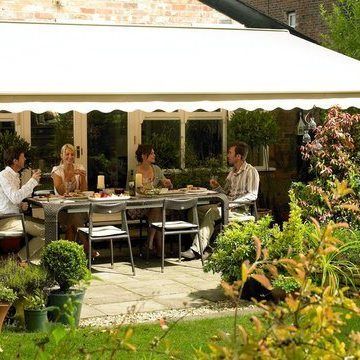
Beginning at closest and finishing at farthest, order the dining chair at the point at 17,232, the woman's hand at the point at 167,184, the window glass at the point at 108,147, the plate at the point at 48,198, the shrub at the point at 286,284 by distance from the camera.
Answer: the shrub at the point at 286,284
the dining chair at the point at 17,232
the plate at the point at 48,198
the woman's hand at the point at 167,184
the window glass at the point at 108,147

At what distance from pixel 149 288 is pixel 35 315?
230cm

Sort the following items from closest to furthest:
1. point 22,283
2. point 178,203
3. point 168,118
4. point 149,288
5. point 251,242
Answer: point 22,283 → point 251,242 → point 149,288 → point 178,203 → point 168,118

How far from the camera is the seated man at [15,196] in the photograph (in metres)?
10.1

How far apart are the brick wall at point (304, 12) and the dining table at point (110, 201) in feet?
42.5

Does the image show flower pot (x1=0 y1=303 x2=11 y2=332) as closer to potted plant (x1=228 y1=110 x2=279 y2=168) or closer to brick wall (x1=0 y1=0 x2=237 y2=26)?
brick wall (x1=0 y1=0 x2=237 y2=26)

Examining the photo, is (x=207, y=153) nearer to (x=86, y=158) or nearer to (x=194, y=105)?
(x=86, y=158)

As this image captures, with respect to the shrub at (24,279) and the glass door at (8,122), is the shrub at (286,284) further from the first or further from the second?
the glass door at (8,122)

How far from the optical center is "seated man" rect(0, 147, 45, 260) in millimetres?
10102

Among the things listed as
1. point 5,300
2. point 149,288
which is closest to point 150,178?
point 149,288

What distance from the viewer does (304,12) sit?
24.3m

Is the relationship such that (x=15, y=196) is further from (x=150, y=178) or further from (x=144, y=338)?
(x=144, y=338)

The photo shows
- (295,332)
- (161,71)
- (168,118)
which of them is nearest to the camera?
(295,332)

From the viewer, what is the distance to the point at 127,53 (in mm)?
11344

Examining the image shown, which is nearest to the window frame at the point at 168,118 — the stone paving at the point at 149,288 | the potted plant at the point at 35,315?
the stone paving at the point at 149,288
